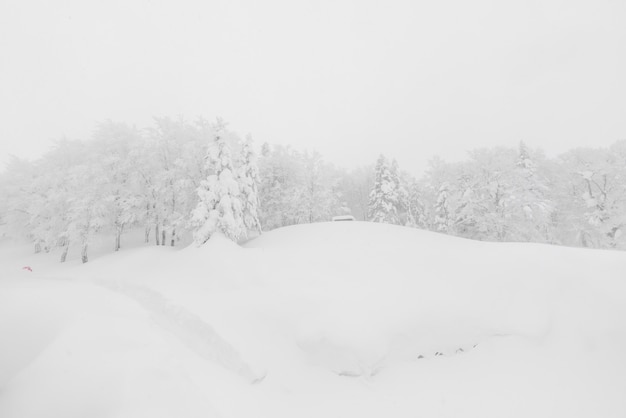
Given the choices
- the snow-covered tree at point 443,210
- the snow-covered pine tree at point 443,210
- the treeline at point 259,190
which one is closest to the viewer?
the treeline at point 259,190

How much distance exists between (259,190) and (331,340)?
27.7m

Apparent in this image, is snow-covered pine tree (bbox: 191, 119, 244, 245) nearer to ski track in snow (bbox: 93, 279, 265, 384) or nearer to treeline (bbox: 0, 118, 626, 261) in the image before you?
treeline (bbox: 0, 118, 626, 261)

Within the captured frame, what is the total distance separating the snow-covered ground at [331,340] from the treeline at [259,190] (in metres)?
12.5

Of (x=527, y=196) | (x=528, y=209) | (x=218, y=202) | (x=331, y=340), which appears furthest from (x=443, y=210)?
(x=331, y=340)

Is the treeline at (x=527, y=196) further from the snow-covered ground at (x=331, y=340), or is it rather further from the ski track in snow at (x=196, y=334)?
the ski track in snow at (x=196, y=334)

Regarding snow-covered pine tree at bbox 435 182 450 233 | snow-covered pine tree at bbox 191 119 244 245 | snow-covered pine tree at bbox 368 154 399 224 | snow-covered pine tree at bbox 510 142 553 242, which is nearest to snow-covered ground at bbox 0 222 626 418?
snow-covered pine tree at bbox 191 119 244 245

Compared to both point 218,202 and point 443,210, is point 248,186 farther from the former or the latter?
point 443,210

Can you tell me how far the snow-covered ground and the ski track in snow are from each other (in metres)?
0.05

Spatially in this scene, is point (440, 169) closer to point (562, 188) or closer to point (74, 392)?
point (562, 188)

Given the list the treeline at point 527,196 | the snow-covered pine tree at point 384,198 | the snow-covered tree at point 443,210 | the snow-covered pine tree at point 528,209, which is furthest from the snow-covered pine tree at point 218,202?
the snow-covered pine tree at point 528,209

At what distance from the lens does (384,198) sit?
38312 millimetres

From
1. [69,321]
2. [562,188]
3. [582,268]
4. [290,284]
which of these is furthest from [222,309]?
[562,188]

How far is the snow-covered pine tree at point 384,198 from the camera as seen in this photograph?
3778cm

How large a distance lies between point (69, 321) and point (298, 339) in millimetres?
7206
